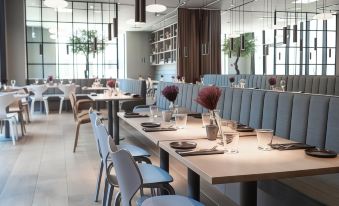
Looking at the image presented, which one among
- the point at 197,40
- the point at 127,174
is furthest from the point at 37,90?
the point at 127,174

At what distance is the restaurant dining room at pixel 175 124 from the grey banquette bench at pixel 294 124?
11mm

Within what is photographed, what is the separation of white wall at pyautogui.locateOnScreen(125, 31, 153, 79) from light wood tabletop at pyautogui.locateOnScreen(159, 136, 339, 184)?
19.2 metres

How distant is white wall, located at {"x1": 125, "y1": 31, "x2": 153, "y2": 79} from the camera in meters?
21.2

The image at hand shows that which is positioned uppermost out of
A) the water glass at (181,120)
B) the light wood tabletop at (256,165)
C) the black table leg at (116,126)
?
the water glass at (181,120)

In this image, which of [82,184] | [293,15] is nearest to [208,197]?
[82,184]

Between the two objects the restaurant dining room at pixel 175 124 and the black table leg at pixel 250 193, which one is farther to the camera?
the black table leg at pixel 250 193

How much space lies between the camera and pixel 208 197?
4.02m

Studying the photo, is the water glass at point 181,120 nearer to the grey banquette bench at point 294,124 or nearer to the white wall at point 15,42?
the grey banquette bench at point 294,124

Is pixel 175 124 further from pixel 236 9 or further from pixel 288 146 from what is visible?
pixel 236 9

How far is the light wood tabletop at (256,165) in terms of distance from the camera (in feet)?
5.88

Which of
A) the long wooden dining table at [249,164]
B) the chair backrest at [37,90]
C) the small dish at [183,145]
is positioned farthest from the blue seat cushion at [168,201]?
the chair backrest at [37,90]

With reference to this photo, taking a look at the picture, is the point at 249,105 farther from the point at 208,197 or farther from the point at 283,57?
the point at 283,57

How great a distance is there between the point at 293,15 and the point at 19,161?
13874mm

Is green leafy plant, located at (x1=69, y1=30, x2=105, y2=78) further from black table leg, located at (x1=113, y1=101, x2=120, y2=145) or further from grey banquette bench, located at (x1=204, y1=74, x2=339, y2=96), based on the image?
black table leg, located at (x1=113, y1=101, x2=120, y2=145)
